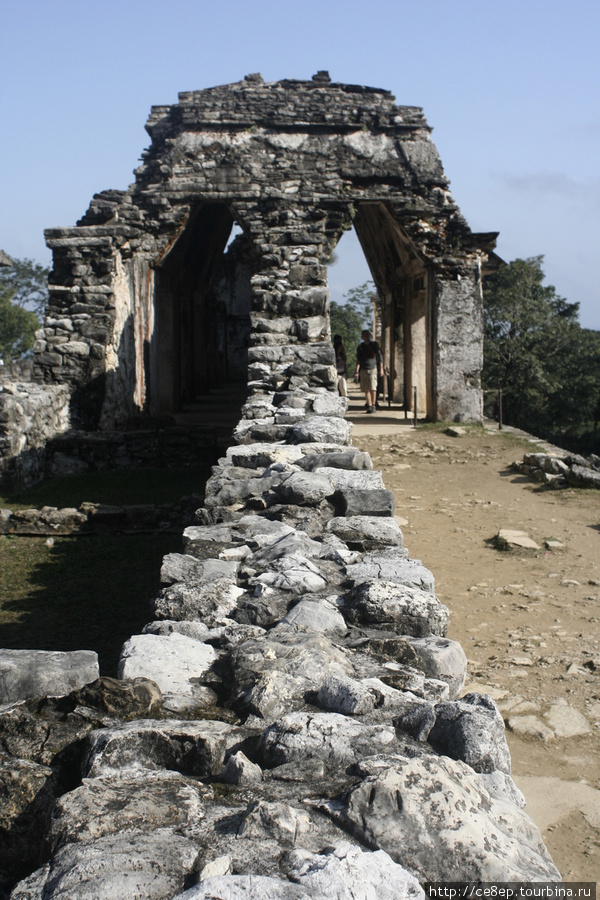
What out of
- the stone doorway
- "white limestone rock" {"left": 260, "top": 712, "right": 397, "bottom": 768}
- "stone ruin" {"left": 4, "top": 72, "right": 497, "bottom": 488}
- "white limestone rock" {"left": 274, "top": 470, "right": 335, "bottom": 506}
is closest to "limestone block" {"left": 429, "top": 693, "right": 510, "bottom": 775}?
"white limestone rock" {"left": 260, "top": 712, "right": 397, "bottom": 768}

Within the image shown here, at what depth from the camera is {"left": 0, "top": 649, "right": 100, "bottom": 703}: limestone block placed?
235cm

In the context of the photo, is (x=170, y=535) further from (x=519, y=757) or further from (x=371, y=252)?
(x=371, y=252)

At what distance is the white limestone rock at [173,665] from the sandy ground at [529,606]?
125cm

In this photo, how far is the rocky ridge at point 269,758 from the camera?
1.56m

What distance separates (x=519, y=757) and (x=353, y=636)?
3.32 feet

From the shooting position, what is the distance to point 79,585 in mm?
5547

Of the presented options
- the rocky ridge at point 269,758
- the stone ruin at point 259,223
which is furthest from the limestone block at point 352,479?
the stone ruin at point 259,223

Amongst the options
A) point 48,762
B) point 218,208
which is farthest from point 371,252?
point 48,762

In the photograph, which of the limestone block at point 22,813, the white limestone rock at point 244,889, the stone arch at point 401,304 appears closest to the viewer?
the white limestone rock at point 244,889

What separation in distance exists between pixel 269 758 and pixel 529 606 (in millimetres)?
3460

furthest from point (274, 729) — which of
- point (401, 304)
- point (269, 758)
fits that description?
point (401, 304)

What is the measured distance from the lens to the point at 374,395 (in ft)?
49.1

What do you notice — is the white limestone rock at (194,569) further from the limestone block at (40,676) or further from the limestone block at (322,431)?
the limestone block at (322,431)

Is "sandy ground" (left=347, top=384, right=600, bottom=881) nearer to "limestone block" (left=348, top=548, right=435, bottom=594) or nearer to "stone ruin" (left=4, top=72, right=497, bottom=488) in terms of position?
"limestone block" (left=348, top=548, right=435, bottom=594)
